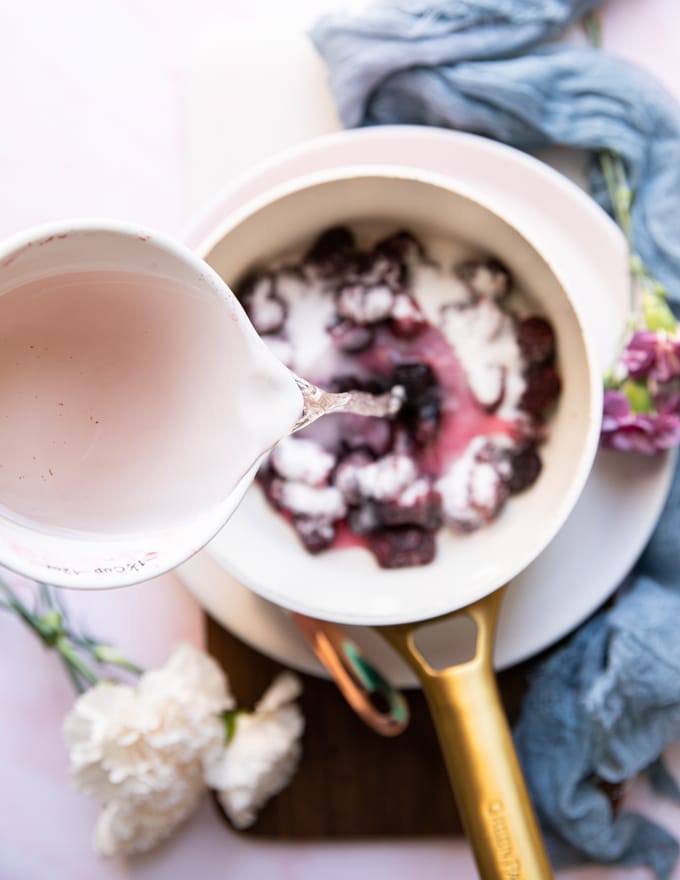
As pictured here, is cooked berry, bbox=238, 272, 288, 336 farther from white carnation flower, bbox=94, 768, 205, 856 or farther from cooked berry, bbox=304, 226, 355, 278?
white carnation flower, bbox=94, 768, 205, 856

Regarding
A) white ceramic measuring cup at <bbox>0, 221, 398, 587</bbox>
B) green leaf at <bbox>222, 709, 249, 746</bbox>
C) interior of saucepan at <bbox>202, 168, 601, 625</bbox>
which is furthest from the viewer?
green leaf at <bbox>222, 709, 249, 746</bbox>

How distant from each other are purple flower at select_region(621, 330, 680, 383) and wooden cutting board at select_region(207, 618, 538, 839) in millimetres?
240

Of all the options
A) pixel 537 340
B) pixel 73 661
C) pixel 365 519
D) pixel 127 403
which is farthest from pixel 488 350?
pixel 73 661

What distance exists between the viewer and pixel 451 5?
0.66 m

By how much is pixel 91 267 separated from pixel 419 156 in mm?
289

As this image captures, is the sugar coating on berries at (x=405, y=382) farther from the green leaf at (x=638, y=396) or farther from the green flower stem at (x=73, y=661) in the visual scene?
the green flower stem at (x=73, y=661)

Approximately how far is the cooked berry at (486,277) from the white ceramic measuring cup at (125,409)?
210 mm

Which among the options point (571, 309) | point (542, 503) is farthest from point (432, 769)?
point (571, 309)

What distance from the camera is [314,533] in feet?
2.16

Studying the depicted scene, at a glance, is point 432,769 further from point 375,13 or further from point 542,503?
point 375,13

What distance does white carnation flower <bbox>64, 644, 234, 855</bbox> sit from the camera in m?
0.64

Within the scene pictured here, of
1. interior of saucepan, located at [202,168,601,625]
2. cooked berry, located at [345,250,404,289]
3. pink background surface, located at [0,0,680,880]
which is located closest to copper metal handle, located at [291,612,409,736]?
interior of saucepan, located at [202,168,601,625]

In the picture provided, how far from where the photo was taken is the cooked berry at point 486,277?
66 cm

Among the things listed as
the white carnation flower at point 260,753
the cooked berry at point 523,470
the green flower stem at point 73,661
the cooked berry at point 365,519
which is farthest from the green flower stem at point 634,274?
the green flower stem at point 73,661
